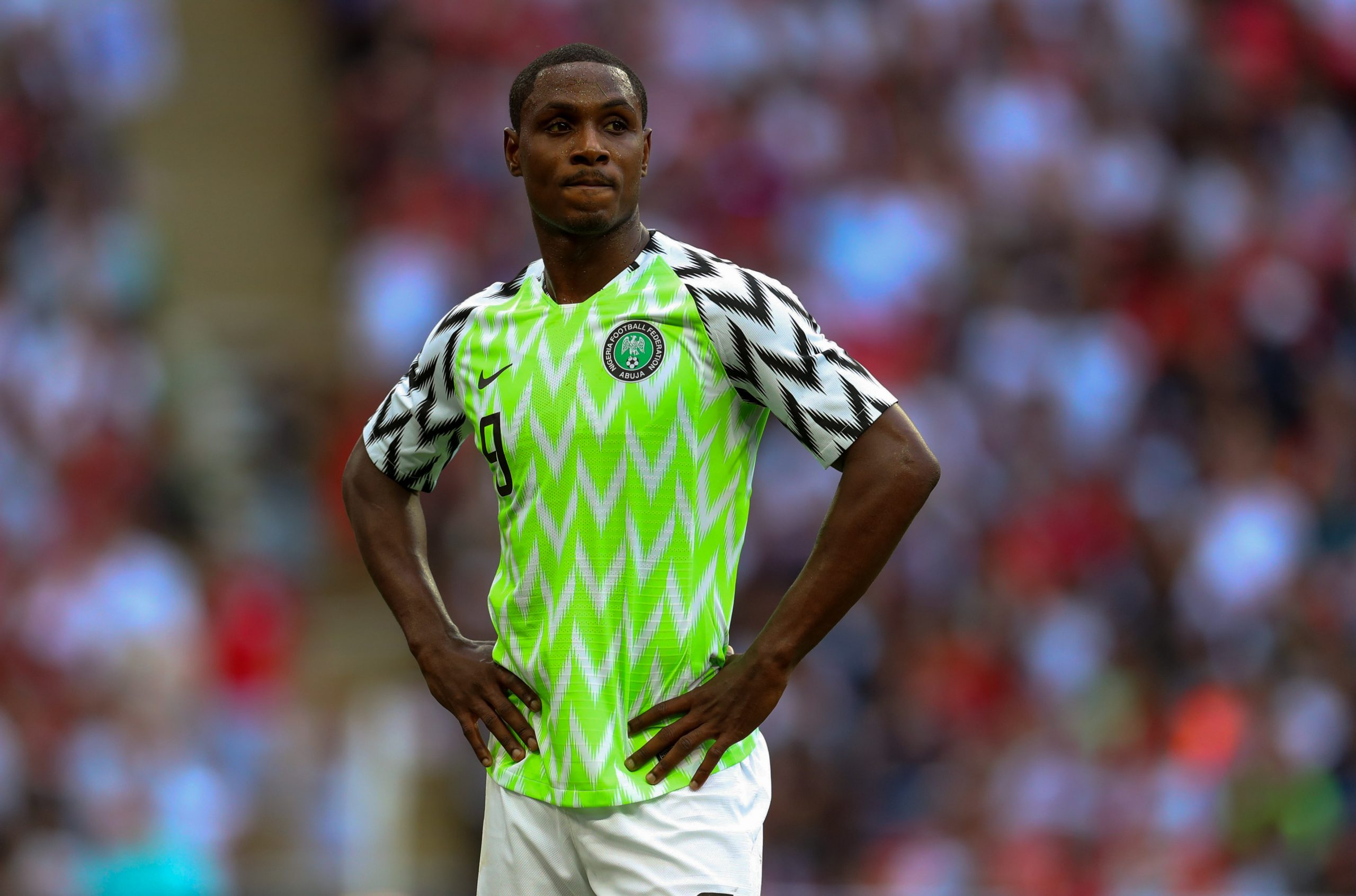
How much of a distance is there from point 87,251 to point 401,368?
217 centimetres

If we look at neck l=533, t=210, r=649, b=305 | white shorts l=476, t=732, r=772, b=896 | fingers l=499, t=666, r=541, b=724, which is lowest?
white shorts l=476, t=732, r=772, b=896

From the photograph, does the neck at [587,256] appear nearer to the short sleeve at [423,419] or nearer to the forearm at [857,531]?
the short sleeve at [423,419]

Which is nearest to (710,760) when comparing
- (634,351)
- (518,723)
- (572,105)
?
(518,723)

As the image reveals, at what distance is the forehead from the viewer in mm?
3551

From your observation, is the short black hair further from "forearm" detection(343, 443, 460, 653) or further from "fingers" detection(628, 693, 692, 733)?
"fingers" detection(628, 693, 692, 733)

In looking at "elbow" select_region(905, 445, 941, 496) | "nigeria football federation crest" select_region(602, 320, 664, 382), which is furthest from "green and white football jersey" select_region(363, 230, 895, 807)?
"elbow" select_region(905, 445, 941, 496)

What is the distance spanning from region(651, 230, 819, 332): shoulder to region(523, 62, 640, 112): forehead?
34cm

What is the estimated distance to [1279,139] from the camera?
11094mm

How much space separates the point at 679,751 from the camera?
11.5 feet

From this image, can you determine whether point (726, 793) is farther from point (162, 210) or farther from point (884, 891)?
point (162, 210)

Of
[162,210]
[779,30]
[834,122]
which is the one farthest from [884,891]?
[162,210]

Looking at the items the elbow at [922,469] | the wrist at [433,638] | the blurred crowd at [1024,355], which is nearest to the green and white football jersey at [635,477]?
the elbow at [922,469]

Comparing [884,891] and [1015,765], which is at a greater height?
[1015,765]

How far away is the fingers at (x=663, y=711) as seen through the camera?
352 cm
